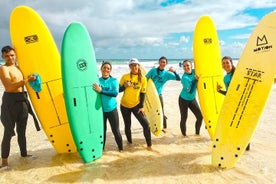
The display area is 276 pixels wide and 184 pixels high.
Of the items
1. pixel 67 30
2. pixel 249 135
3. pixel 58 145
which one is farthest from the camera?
pixel 58 145

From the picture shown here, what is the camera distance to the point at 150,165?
4.48 meters

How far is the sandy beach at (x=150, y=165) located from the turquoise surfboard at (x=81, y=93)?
A: 326 mm

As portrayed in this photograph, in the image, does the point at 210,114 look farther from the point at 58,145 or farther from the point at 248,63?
the point at 58,145

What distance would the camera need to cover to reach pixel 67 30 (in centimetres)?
470

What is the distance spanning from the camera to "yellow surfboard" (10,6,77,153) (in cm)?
504

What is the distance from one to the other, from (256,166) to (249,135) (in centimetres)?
51

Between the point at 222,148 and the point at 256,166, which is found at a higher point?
the point at 222,148

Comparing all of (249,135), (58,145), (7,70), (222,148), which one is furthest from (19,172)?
(249,135)

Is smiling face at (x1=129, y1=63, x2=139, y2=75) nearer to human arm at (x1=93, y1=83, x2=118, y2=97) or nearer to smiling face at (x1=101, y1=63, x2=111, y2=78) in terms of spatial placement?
smiling face at (x1=101, y1=63, x2=111, y2=78)

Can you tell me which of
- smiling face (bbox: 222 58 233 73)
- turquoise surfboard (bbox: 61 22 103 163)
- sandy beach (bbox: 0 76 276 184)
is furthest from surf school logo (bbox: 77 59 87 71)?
smiling face (bbox: 222 58 233 73)

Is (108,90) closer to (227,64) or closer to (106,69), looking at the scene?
(106,69)

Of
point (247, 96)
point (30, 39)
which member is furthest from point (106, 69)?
point (247, 96)

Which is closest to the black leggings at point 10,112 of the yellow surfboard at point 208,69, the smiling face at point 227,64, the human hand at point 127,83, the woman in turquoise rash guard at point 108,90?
the woman in turquoise rash guard at point 108,90

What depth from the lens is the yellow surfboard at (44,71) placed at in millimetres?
5039
